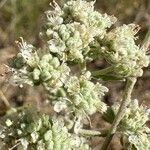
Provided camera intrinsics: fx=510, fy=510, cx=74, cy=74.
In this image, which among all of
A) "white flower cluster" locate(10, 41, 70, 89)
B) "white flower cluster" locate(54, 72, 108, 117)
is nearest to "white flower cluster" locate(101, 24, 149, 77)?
"white flower cluster" locate(54, 72, 108, 117)

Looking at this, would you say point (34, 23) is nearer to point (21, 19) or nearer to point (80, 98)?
point (21, 19)

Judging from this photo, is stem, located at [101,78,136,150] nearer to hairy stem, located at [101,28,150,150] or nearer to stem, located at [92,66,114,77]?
hairy stem, located at [101,28,150,150]

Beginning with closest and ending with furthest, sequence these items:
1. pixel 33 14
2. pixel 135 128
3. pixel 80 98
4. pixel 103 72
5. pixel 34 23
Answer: pixel 80 98 → pixel 103 72 → pixel 135 128 → pixel 34 23 → pixel 33 14

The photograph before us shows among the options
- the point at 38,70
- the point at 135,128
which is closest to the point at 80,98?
the point at 38,70

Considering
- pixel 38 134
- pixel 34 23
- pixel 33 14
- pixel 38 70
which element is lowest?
pixel 38 134

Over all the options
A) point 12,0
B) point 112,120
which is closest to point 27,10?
point 12,0

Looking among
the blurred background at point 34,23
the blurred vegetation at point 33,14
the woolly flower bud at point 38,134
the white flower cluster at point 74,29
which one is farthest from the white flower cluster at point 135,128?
the blurred vegetation at point 33,14

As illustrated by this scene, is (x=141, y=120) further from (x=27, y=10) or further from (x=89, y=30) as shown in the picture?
(x=27, y=10)
